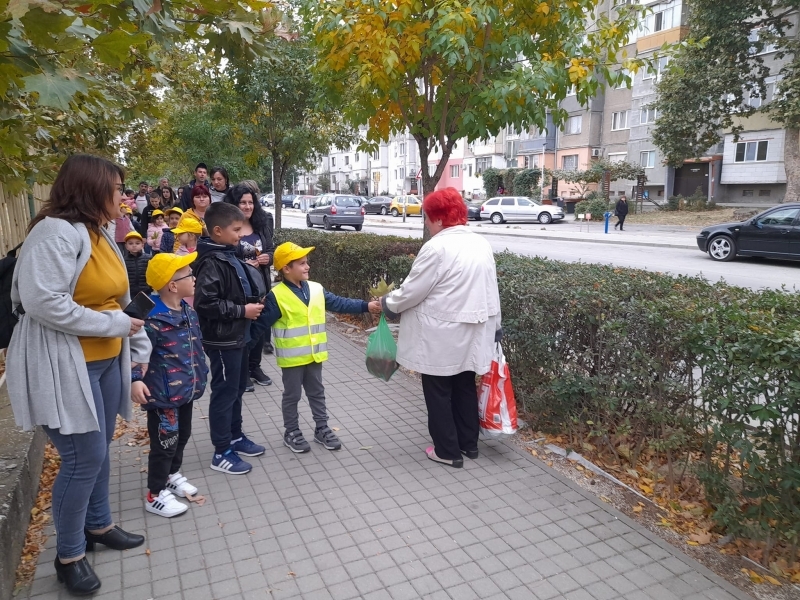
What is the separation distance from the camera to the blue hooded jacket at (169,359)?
3408 mm

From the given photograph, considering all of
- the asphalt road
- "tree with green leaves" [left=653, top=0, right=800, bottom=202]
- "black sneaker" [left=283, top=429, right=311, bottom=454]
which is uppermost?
"tree with green leaves" [left=653, top=0, right=800, bottom=202]

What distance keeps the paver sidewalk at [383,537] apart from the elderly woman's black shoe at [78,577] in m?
0.06

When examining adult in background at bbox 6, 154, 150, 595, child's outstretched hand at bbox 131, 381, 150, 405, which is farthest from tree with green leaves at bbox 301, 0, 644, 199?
child's outstretched hand at bbox 131, 381, 150, 405

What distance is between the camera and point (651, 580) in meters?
2.98

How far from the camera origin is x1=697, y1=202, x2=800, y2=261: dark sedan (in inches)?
575

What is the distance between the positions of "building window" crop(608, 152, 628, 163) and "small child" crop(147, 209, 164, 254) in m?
37.3

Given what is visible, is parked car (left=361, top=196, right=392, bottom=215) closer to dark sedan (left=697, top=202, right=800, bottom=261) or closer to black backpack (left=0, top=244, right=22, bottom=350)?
dark sedan (left=697, top=202, right=800, bottom=261)

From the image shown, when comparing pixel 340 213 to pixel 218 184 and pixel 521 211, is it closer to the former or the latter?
pixel 521 211

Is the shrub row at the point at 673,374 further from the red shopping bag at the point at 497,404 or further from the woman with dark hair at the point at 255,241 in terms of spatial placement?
the woman with dark hair at the point at 255,241

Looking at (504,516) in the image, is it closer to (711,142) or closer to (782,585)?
(782,585)

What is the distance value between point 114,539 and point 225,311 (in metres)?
1.41

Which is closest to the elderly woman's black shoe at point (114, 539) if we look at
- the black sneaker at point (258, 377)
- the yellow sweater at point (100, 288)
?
the yellow sweater at point (100, 288)

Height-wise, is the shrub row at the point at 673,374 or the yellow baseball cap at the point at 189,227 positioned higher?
the yellow baseball cap at the point at 189,227

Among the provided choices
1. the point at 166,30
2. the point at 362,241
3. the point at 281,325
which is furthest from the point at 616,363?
the point at 362,241
